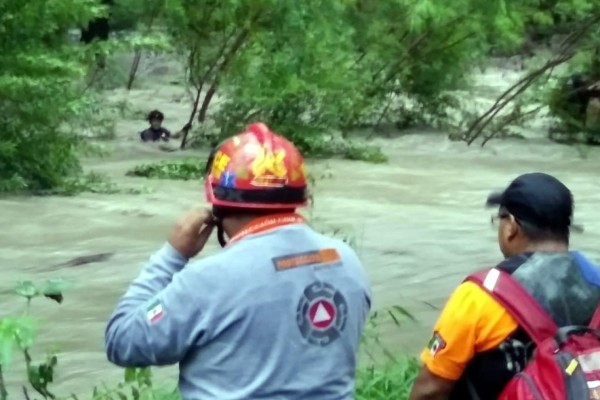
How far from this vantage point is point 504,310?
3.10 meters

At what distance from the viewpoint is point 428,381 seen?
10.7 feet

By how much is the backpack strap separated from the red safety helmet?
1.97 ft

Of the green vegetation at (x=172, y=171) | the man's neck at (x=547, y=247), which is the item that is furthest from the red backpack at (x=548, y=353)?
the green vegetation at (x=172, y=171)

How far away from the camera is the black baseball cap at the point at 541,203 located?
10.6ft

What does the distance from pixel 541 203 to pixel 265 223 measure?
2.71 ft

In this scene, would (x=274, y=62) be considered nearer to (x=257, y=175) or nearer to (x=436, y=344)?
(x=436, y=344)

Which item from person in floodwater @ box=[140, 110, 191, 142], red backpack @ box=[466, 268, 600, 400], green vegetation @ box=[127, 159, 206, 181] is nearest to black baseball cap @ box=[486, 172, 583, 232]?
red backpack @ box=[466, 268, 600, 400]

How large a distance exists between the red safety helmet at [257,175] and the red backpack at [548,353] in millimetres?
627

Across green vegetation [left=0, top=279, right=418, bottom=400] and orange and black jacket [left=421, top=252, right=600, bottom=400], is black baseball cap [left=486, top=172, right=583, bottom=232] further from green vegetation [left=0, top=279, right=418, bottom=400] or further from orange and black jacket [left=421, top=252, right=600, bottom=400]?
green vegetation [left=0, top=279, right=418, bottom=400]

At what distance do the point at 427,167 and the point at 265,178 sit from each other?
16.4 m

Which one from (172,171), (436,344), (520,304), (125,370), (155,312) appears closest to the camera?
(155,312)

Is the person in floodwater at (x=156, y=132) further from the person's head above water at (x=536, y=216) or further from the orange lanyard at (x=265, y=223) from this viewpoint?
the orange lanyard at (x=265, y=223)

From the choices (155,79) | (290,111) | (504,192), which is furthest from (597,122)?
(504,192)

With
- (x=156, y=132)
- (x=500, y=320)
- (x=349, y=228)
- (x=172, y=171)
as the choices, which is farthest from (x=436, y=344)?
(x=156, y=132)
